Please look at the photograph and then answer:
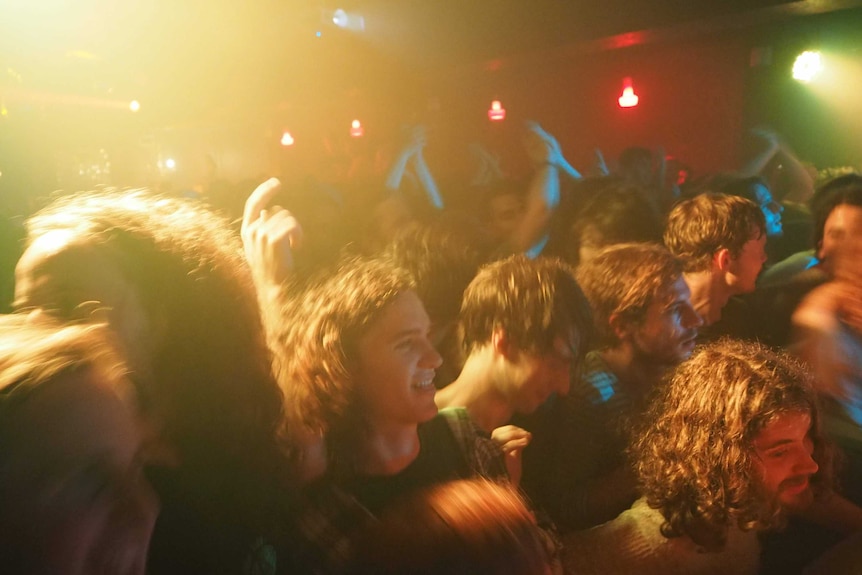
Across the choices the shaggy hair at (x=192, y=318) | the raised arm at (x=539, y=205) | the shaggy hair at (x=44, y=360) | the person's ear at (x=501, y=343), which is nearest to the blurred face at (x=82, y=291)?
the shaggy hair at (x=192, y=318)

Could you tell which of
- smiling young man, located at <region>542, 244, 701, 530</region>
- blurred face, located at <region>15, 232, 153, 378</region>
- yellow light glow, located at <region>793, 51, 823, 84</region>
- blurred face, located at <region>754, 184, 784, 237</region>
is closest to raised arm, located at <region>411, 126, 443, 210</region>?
blurred face, located at <region>754, 184, 784, 237</region>

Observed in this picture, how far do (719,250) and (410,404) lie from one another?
168 cm

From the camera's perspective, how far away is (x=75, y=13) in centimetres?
520

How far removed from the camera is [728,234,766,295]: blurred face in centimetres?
245

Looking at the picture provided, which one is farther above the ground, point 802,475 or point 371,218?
point 371,218

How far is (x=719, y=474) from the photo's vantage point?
1.39 meters

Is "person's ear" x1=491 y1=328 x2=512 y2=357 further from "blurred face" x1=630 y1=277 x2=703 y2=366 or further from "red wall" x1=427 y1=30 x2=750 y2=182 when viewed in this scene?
"red wall" x1=427 y1=30 x2=750 y2=182

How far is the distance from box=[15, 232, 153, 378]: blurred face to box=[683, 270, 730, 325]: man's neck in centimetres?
207

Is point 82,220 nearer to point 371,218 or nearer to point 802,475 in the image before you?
point 802,475

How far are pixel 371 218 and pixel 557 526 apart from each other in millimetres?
1863

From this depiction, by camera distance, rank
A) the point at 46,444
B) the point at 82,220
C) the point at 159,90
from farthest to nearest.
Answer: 1. the point at 159,90
2. the point at 82,220
3. the point at 46,444

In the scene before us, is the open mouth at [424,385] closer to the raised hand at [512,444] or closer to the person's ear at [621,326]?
the raised hand at [512,444]

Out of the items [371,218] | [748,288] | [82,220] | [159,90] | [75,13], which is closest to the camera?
[82,220]

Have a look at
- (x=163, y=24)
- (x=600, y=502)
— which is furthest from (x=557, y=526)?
(x=163, y=24)
